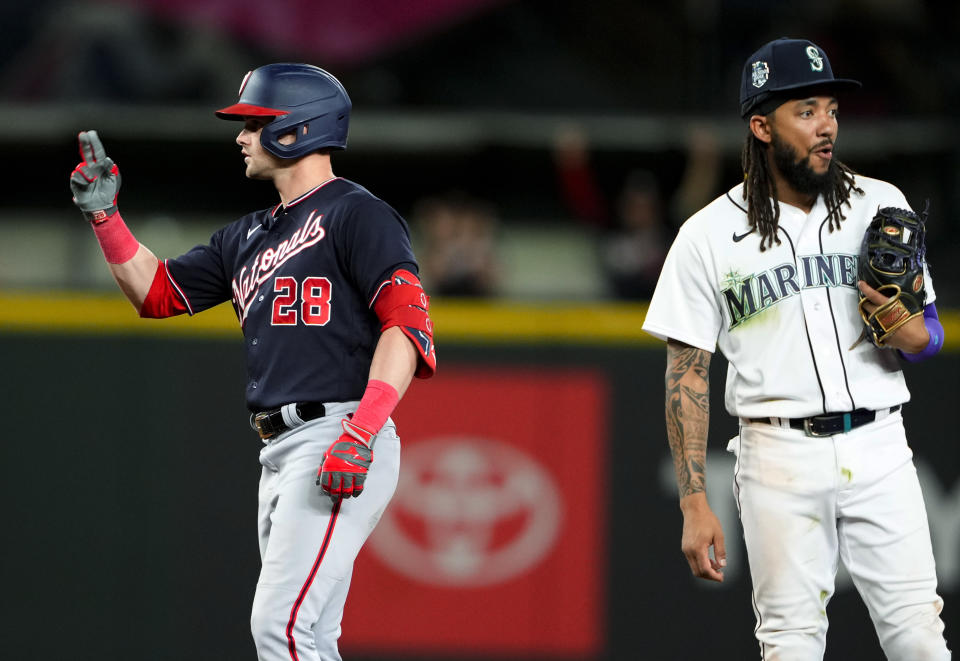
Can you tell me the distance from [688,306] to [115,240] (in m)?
1.84

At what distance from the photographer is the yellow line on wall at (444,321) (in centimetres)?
646

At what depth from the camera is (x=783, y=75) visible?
12.3 feet

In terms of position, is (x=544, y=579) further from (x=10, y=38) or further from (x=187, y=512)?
(x=10, y=38)

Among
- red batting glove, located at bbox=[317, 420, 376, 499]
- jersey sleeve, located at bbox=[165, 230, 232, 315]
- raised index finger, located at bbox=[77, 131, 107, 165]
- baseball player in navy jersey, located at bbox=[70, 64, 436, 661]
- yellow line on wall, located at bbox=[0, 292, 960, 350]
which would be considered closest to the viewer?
red batting glove, located at bbox=[317, 420, 376, 499]

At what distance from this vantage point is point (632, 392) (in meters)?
6.52

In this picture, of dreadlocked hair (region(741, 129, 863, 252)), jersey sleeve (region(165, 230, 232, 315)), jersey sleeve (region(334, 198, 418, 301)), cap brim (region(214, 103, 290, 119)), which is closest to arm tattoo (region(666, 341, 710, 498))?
dreadlocked hair (region(741, 129, 863, 252))

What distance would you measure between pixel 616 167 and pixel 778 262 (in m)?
6.28

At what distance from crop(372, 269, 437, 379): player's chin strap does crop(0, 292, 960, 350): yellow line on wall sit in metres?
2.80

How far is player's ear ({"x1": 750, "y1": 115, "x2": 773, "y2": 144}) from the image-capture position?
12.6 ft

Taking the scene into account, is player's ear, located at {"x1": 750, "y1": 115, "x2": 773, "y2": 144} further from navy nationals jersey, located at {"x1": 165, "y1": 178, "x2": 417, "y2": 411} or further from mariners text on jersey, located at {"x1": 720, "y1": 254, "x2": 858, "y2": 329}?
navy nationals jersey, located at {"x1": 165, "y1": 178, "x2": 417, "y2": 411}

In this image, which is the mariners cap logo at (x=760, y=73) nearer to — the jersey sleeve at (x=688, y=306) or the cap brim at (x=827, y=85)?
the cap brim at (x=827, y=85)

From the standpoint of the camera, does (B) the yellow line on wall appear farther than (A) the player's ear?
Yes

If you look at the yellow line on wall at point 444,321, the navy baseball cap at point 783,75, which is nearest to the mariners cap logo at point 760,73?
the navy baseball cap at point 783,75

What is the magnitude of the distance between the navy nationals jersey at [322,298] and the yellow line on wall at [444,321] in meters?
2.66
